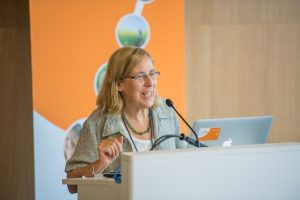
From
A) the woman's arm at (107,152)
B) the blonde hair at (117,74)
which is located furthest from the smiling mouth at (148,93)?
the woman's arm at (107,152)

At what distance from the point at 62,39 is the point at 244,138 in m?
2.18

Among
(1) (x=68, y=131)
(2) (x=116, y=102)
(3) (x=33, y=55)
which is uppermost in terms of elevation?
(3) (x=33, y=55)

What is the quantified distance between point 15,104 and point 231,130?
2.94m

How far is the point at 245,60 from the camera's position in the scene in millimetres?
5723

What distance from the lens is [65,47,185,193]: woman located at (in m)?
2.69

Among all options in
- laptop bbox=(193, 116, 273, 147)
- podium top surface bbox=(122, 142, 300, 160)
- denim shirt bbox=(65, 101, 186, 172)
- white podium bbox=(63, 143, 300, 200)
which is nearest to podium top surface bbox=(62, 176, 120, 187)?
white podium bbox=(63, 143, 300, 200)

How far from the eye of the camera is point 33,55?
430 centimetres

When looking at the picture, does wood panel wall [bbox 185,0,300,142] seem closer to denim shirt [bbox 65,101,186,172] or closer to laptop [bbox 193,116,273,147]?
denim shirt [bbox 65,101,186,172]

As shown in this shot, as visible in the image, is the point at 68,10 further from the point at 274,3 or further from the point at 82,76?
the point at 274,3

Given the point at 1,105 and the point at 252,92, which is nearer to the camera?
the point at 1,105

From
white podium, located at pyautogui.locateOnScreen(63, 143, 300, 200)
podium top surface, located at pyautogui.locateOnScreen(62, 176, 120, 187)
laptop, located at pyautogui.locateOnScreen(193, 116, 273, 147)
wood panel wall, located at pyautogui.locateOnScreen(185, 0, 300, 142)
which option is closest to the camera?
white podium, located at pyautogui.locateOnScreen(63, 143, 300, 200)

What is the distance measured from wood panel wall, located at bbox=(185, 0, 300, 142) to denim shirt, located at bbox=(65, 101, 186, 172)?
8.96 feet

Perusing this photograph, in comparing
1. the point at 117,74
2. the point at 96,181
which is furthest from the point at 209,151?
the point at 117,74

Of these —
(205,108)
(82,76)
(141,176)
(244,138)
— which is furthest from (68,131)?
(141,176)
